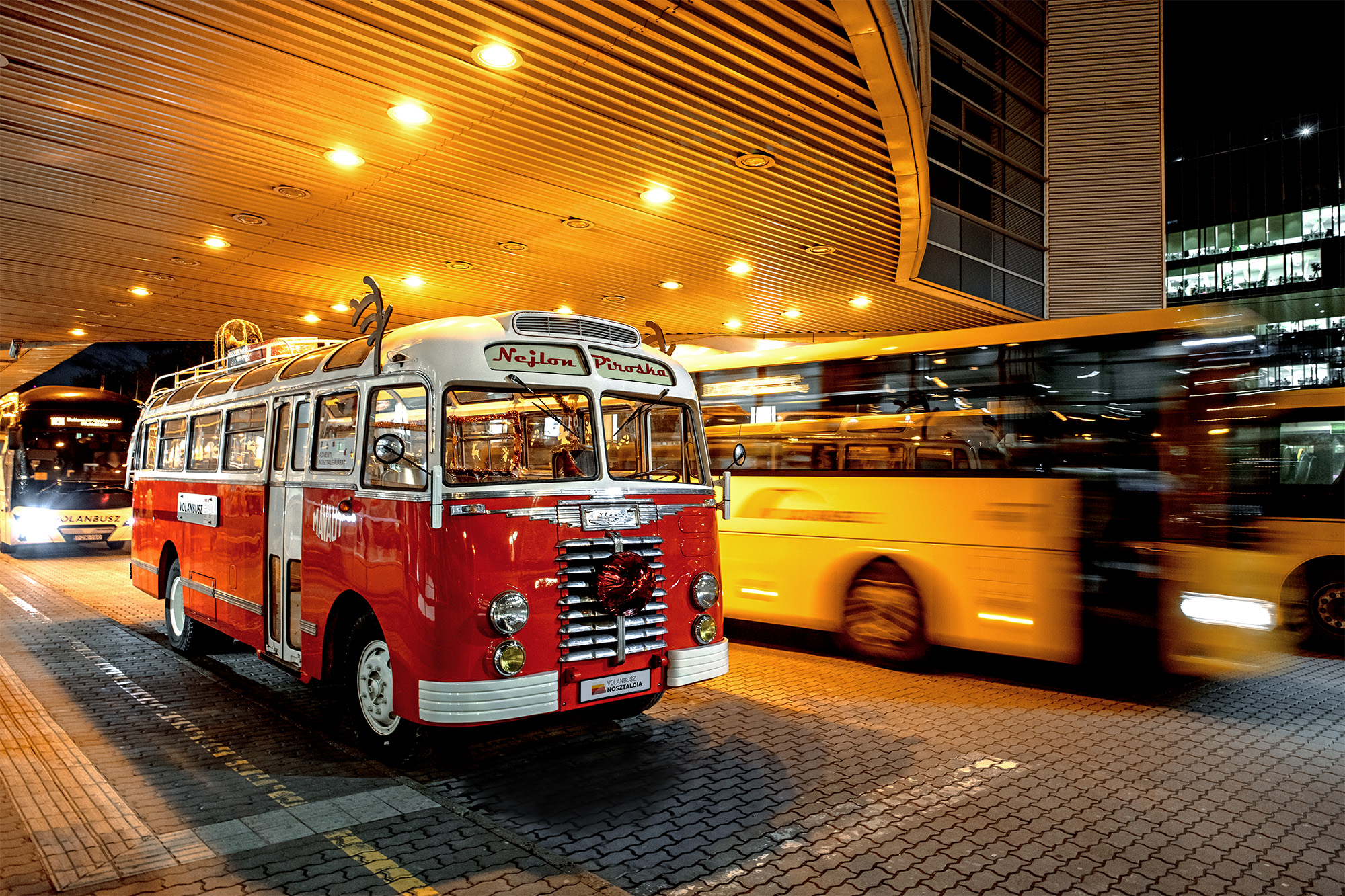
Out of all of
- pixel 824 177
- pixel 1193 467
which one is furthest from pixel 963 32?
pixel 1193 467

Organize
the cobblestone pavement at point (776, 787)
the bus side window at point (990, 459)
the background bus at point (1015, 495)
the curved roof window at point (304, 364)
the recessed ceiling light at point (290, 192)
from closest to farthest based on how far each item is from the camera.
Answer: the cobblestone pavement at point (776, 787)
the curved roof window at point (304, 364)
the background bus at point (1015, 495)
the bus side window at point (990, 459)
the recessed ceiling light at point (290, 192)

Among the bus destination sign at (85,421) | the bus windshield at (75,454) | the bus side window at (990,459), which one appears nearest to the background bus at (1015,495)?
the bus side window at (990,459)

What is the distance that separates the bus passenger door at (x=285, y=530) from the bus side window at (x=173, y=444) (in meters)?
2.99

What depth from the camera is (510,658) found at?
5.04m

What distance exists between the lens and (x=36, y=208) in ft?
33.3

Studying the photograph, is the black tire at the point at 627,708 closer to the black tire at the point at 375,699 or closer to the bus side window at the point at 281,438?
the black tire at the point at 375,699

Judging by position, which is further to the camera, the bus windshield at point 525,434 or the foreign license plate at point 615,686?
the bus windshield at point 525,434

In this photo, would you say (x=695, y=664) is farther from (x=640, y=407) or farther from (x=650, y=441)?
(x=640, y=407)

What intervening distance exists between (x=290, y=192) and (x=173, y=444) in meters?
3.24

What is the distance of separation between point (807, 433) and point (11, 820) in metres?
7.46

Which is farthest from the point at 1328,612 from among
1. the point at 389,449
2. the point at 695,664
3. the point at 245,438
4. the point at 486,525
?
the point at 245,438

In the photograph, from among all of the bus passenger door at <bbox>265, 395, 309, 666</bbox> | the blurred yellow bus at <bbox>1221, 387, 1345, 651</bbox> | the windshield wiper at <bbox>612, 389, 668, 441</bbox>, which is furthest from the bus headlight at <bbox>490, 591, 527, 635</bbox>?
the blurred yellow bus at <bbox>1221, 387, 1345, 651</bbox>

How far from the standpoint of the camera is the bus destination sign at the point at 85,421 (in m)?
19.0

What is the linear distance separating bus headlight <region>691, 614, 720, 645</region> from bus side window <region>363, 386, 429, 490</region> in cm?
217
